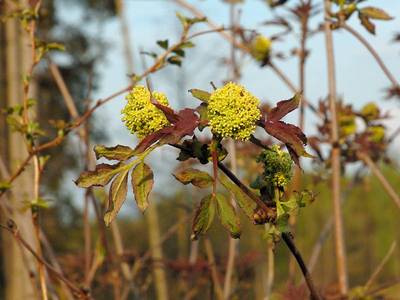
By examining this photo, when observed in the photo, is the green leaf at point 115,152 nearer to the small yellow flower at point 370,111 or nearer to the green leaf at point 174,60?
the green leaf at point 174,60

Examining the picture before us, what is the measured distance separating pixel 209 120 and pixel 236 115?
3cm

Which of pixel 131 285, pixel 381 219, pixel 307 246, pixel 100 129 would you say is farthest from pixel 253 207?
pixel 381 219

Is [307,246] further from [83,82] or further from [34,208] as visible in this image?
[34,208]

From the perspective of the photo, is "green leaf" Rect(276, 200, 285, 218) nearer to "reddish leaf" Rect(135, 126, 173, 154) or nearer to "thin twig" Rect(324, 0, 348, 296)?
"reddish leaf" Rect(135, 126, 173, 154)

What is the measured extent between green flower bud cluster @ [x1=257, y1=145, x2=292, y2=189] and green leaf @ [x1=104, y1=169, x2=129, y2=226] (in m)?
0.14

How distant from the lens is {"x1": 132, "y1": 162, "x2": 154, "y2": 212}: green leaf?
0.65 meters

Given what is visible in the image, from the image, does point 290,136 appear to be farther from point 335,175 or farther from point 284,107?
point 335,175

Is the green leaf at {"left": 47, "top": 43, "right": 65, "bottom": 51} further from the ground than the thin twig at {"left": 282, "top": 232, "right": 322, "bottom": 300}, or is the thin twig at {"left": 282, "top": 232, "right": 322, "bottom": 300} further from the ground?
the green leaf at {"left": 47, "top": 43, "right": 65, "bottom": 51}

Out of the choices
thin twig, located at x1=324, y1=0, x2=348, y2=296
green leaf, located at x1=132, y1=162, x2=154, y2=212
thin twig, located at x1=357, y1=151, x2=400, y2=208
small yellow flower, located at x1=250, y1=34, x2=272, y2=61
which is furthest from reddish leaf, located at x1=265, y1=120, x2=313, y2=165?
small yellow flower, located at x1=250, y1=34, x2=272, y2=61

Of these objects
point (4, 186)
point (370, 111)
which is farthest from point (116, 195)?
point (370, 111)

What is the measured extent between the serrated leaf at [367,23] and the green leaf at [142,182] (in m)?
0.91

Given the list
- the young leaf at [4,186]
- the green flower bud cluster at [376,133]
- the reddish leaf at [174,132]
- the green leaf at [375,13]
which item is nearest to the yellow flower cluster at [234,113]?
the reddish leaf at [174,132]

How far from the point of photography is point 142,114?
2.14 ft

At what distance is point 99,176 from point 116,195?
3cm
